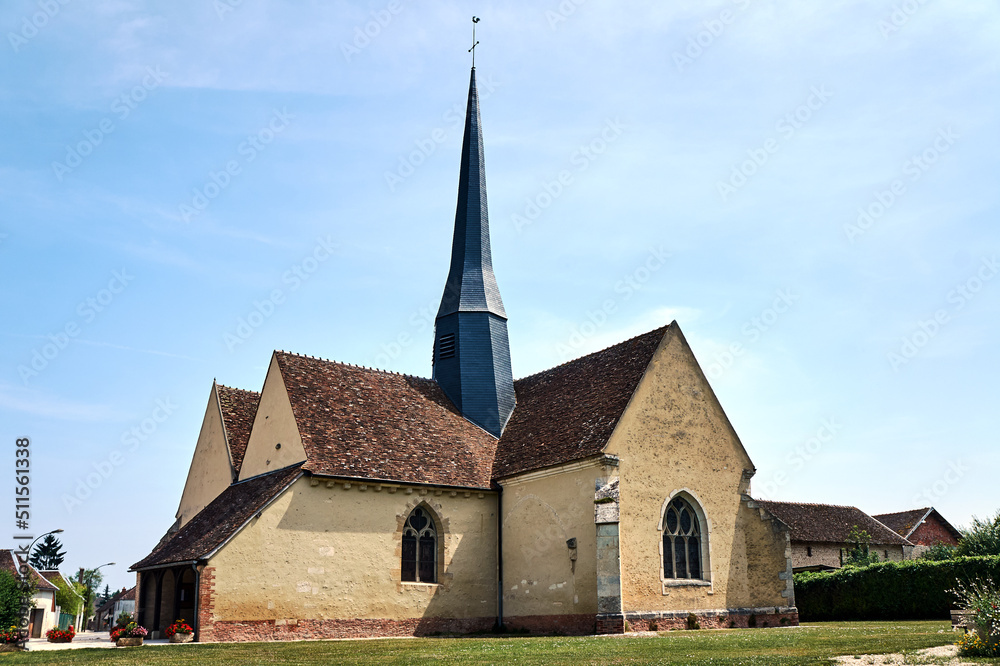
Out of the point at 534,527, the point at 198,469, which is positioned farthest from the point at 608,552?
the point at 198,469

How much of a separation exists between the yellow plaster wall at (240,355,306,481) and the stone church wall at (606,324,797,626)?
30.0 ft

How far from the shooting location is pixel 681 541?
22672mm

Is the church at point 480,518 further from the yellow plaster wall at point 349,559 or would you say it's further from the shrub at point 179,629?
the shrub at point 179,629

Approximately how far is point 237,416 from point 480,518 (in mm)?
9880

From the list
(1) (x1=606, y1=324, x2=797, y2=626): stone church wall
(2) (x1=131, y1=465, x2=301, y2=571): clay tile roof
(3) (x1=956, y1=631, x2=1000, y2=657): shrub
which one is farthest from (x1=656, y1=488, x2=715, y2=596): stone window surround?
(3) (x1=956, y1=631, x2=1000, y2=657): shrub

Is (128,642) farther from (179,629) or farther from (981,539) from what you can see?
(981,539)

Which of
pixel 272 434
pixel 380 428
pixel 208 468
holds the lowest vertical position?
pixel 208 468

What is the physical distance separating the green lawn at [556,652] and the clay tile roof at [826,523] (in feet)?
90.8

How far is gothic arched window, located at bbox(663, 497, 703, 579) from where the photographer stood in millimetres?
22250

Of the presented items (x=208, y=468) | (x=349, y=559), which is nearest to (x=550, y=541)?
(x=349, y=559)

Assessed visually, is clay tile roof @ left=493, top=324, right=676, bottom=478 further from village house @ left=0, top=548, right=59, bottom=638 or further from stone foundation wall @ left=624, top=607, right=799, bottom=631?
village house @ left=0, top=548, right=59, bottom=638

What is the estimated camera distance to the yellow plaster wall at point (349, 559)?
2019 centimetres

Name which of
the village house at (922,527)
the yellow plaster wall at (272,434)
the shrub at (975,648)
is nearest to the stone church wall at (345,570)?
the yellow plaster wall at (272,434)

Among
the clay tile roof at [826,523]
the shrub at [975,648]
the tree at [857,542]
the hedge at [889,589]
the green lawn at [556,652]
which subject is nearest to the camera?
the shrub at [975,648]
